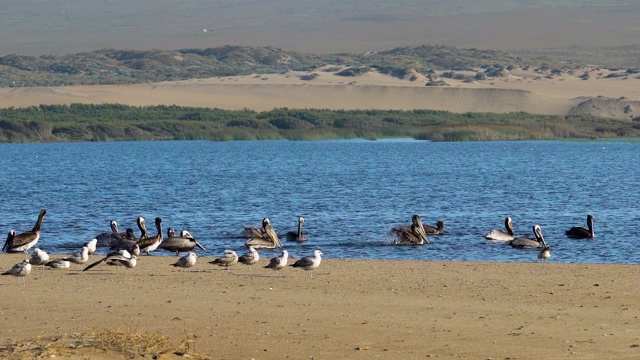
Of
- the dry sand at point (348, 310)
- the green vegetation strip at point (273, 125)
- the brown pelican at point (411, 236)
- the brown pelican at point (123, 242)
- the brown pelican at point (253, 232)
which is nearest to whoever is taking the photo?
the dry sand at point (348, 310)

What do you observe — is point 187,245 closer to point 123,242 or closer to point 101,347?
point 123,242

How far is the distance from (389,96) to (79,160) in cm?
8612

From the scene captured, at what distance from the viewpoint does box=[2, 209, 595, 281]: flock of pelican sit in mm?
16797

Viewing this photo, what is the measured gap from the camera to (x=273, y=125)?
11575 centimetres

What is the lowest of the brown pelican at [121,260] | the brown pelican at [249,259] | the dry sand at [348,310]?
the brown pelican at [249,259]

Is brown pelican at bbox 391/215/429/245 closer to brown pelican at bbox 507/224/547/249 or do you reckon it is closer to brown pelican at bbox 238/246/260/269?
brown pelican at bbox 507/224/547/249

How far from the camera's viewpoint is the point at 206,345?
A: 1141 cm

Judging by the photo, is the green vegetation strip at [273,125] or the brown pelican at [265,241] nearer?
the brown pelican at [265,241]

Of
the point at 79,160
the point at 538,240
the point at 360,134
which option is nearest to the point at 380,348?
the point at 538,240

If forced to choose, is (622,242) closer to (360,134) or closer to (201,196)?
(201,196)

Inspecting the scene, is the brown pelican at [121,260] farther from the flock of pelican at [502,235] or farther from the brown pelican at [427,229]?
the brown pelican at [427,229]

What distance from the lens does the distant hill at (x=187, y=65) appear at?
170 meters

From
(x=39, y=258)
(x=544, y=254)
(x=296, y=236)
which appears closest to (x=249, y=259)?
(x=39, y=258)

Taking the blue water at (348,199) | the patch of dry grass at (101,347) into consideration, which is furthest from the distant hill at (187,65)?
the patch of dry grass at (101,347)
